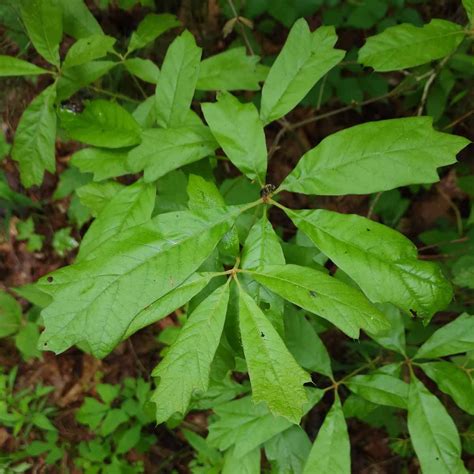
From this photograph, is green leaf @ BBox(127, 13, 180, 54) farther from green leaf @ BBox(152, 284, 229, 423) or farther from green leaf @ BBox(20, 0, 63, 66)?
green leaf @ BBox(152, 284, 229, 423)

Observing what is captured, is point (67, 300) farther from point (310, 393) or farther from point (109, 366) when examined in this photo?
point (109, 366)

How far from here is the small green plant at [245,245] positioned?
1.12 m

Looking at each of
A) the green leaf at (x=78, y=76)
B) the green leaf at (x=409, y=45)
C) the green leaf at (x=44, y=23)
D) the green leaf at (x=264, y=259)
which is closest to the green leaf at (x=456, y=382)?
the green leaf at (x=264, y=259)

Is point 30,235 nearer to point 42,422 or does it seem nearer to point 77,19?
point 42,422

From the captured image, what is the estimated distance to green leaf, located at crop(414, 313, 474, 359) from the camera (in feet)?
5.03

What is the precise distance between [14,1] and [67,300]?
1.49 metres

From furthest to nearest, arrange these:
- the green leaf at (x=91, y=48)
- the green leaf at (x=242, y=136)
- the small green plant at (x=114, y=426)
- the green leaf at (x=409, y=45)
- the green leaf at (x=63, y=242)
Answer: the green leaf at (x=63, y=242), the small green plant at (x=114, y=426), the green leaf at (x=91, y=48), the green leaf at (x=409, y=45), the green leaf at (x=242, y=136)

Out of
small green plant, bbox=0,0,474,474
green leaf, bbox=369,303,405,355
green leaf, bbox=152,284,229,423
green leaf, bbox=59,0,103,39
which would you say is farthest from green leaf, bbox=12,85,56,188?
green leaf, bbox=369,303,405,355

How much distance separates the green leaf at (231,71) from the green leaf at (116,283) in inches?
32.1

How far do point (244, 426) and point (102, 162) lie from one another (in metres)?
1.06

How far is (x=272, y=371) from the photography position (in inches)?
43.8

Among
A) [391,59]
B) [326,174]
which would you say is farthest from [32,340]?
[391,59]

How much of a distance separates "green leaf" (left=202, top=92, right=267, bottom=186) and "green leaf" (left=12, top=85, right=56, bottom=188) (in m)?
0.68

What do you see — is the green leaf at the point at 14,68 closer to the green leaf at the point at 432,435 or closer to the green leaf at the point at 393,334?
the green leaf at the point at 393,334
